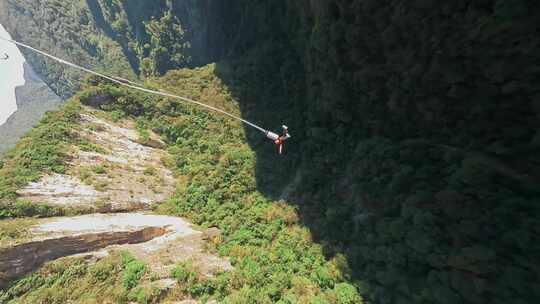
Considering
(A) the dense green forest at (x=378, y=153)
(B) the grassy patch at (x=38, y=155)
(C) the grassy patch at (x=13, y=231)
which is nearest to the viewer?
(A) the dense green forest at (x=378, y=153)

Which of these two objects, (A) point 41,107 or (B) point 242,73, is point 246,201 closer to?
(B) point 242,73

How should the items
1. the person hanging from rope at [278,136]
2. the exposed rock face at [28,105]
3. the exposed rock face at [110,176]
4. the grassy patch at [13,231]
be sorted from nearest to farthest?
1. the person hanging from rope at [278,136]
2. the grassy patch at [13,231]
3. the exposed rock face at [110,176]
4. the exposed rock face at [28,105]

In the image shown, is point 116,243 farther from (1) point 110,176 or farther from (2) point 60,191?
(1) point 110,176

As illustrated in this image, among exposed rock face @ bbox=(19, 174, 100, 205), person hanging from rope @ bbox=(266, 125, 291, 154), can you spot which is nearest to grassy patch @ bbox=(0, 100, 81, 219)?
exposed rock face @ bbox=(19, 174, 100, 205)

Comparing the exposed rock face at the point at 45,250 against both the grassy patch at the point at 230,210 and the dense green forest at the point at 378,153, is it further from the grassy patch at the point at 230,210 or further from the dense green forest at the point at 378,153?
the dense green forest at the point at 378,153

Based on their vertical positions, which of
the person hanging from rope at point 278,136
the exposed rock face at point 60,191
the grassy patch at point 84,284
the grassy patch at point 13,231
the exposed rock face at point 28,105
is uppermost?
the exposed rock face at point 28,105

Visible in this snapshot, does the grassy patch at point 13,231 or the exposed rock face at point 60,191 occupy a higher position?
the exposed rock face at point 60,191

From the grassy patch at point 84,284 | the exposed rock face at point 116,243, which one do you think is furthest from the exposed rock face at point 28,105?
the grassy patch at point 84,284
